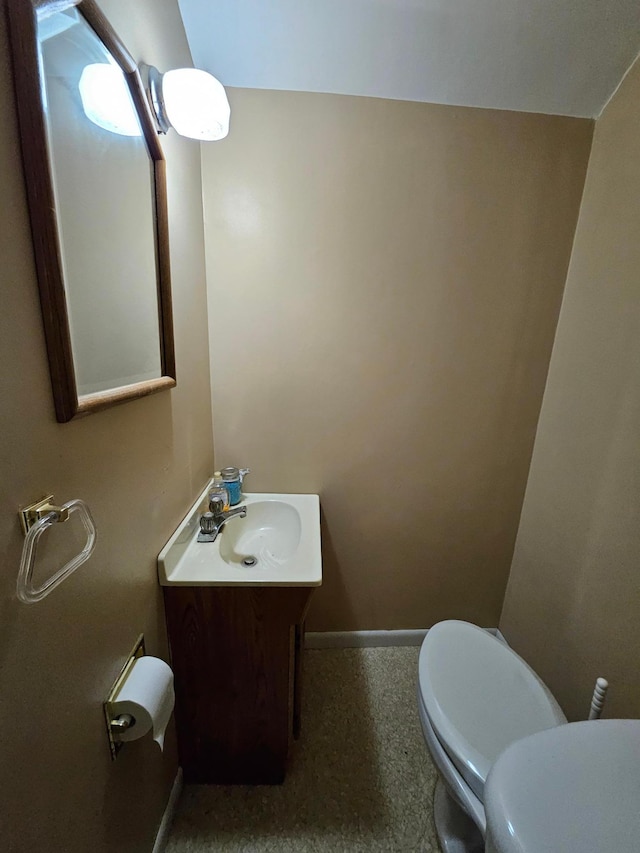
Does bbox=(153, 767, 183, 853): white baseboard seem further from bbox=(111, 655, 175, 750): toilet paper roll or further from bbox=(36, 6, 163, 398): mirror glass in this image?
bbox=(36, 6, 163, 398): mirror glass

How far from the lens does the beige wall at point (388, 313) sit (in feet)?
3.83

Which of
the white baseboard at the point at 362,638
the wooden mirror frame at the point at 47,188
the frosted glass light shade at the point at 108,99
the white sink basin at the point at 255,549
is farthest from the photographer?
A: the white baseboard at the point at 362,638

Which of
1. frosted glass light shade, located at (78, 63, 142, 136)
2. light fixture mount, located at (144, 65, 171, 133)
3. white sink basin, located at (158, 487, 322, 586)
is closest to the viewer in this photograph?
frosted glass light shade, located at (78, 63, 142, 136)

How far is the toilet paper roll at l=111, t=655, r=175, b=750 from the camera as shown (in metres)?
0.68

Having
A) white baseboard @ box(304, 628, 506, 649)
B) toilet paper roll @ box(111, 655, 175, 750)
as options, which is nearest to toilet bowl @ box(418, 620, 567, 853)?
white baseboard @ box(304, 628, 506, 649)

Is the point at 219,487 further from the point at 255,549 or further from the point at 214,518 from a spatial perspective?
the point at 255,549

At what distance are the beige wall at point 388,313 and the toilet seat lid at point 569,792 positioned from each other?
919 millimetres

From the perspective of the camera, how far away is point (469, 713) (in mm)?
914

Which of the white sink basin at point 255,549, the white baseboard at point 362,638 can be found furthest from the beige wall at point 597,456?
the white sink basin at point 255,549

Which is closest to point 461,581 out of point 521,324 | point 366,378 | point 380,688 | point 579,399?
point 380,688

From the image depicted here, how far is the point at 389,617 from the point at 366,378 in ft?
3.86

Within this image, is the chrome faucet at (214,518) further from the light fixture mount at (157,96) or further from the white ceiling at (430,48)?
the white ceiling at (430,48)

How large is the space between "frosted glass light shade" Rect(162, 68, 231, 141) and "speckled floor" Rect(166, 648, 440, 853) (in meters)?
2.00

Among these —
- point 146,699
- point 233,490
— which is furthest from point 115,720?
point 233,490
